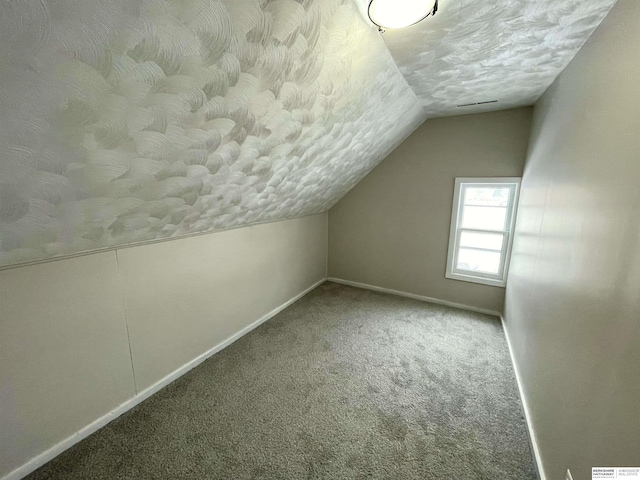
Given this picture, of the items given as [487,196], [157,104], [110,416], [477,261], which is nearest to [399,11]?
[157,104]

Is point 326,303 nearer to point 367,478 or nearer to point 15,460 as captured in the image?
point 367,478

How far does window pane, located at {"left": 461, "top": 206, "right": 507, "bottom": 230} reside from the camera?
9.60ft

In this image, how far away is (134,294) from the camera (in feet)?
5.45

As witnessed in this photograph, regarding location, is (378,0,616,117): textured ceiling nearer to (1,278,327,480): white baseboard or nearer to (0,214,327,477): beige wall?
(0,214,327,477): beige wall

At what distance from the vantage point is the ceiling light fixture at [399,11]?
104 centimetres

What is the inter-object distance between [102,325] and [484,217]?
361 cm

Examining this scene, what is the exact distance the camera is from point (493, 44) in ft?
4.80

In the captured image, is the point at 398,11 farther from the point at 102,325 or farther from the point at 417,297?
the point at 417,297

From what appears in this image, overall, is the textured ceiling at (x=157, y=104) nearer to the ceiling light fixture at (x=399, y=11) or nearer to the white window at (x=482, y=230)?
the ceiling light fixture at (x=399, y=11)

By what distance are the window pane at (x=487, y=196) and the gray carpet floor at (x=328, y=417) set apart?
Result: 144 centimetres

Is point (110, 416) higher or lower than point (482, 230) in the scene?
lower

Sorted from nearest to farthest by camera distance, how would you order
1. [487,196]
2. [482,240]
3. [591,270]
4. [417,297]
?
1. [591,270]
2. [487,196]
3. [482,240]
4. [417,297]

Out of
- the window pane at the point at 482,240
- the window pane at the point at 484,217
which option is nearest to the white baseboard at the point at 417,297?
the window pane at the point at 482,240

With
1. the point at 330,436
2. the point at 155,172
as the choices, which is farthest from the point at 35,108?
the point at 330,436
